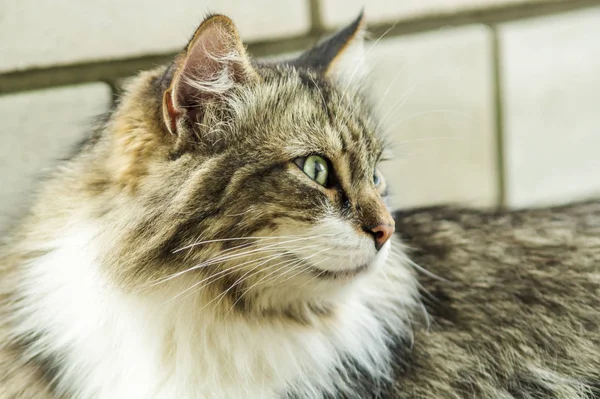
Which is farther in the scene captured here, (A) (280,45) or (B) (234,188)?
(A) (280,45)

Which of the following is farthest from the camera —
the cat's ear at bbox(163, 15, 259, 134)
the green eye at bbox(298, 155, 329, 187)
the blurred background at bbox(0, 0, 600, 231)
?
the blurred background at bbox(0, 0, 600, 231)

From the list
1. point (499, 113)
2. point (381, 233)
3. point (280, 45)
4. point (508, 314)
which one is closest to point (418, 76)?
point (499, 113)

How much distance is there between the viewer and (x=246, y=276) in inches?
39.9

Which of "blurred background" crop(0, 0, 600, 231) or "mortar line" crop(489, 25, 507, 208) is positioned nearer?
"blurred background" crop(0, 0, 600, 231)

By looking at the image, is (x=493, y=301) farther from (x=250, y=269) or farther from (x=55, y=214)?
(x=55, y=214)

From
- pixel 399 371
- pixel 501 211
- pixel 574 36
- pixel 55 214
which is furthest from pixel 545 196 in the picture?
pixel 55 214

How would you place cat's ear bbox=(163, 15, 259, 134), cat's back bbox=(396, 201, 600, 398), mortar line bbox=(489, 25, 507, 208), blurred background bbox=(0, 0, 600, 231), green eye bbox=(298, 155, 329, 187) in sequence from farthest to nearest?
mortar line bbox=(489, 25, 507, 208)
blurred background bbox=(0, 0, 600, 231)
cat's back bbox=(396, 201, 600, 398)
green eye bbox=(298, 155, 329, 187)
cat's ear bbox=(163, 15, 259, 134)

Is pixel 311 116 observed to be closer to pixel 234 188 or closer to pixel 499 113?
pixel 234 188

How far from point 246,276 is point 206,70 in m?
0.33

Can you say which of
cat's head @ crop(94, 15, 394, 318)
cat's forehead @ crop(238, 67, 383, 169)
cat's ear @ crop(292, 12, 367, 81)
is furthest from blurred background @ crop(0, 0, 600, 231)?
cat's head @ crop(94, 15, 394, 318)

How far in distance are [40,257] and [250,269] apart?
1.28 ft

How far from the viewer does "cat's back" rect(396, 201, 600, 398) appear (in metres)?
1.19

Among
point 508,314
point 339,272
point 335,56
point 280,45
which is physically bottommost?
point 508,314

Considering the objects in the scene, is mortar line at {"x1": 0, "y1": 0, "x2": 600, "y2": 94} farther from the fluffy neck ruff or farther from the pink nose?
the pink nose
